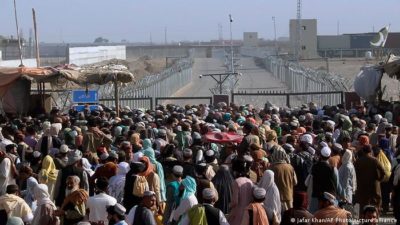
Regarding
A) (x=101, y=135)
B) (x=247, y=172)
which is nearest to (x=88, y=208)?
(x=247, y=172)

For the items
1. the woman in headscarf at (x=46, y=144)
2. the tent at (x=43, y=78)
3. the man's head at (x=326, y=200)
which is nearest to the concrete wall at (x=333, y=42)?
the tent at (x=43, y=78)

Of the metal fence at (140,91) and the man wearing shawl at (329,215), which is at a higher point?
the man wearing shawl at (329,215)

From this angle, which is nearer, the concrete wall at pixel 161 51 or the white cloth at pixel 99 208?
the white cloth at pixel 99 208

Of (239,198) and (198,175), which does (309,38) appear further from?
(239,198)

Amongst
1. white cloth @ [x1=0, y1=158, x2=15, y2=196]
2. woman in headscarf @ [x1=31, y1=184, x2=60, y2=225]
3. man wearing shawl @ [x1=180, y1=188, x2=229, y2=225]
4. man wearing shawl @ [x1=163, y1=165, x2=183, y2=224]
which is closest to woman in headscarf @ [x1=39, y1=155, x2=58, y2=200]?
white cloth @ [x1=0, y1=158, x2=15, y2=196]

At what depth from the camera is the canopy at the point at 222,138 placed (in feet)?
47.9

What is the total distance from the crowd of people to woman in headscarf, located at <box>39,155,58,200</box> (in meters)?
0.01

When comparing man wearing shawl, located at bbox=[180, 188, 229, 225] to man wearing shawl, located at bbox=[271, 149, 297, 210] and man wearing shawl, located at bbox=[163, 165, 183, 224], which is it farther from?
man wearing shawl, located at bbox=[271, 149, 297, 210]

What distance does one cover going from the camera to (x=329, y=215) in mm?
8914

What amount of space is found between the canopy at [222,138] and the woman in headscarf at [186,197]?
13.3 feet

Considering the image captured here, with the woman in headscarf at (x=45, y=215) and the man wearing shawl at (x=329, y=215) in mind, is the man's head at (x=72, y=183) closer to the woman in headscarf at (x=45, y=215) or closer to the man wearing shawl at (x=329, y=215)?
the woman in headscarf at (x=45, y=215)

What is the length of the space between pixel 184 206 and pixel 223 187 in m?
1.35

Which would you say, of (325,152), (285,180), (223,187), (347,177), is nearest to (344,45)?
(347,177)

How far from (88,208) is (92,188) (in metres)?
2.09
